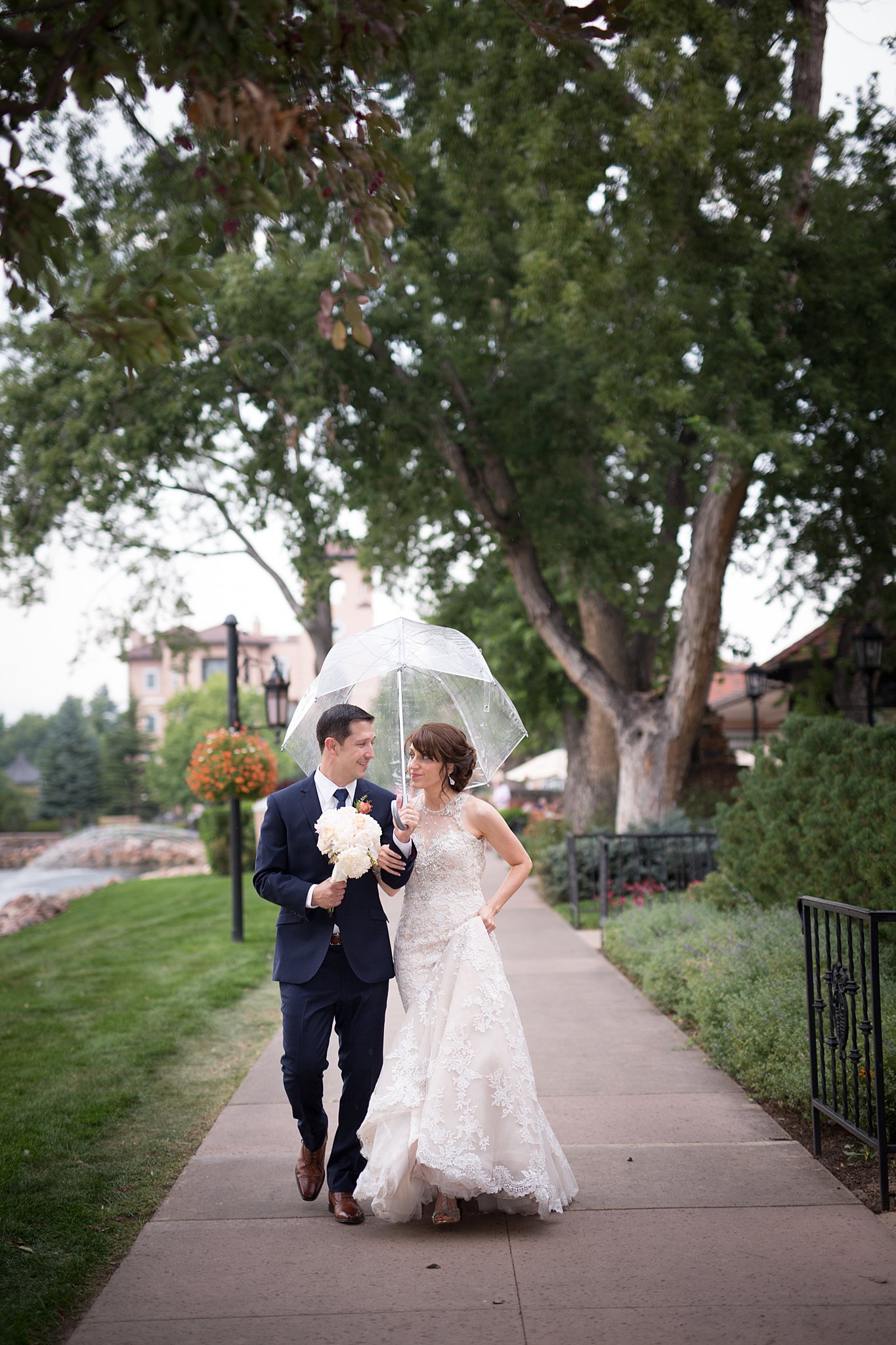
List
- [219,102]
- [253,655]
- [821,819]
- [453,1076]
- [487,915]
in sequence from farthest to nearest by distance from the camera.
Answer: [253,655] < [821,819] < [487,915] < [453,1076] < [219,102]

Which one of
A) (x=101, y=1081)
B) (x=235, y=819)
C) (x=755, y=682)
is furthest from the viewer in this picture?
(x=755, y=682)

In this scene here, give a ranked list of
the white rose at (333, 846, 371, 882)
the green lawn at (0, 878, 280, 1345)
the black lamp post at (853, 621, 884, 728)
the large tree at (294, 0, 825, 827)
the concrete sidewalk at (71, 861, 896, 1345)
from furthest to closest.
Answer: the black lamp post at (853, 621, 884, 728), the large tree at (294, 0, 825, 827), the white rose at (333, 846, 371, 882), the green lawn at (0, 878, 280, 1345), the concrete sidewalk at (71, 861, 896, 1345)

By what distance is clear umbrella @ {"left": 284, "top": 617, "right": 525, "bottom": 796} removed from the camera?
5293mm

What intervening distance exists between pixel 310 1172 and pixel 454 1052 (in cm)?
92

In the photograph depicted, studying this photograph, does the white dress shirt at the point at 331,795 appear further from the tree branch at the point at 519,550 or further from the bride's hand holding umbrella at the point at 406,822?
the tree branch at the point at 519,550

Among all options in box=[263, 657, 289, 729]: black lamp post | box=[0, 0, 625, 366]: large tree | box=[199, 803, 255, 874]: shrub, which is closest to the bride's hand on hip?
A: box=[0, 0, 625, 366]: large tree

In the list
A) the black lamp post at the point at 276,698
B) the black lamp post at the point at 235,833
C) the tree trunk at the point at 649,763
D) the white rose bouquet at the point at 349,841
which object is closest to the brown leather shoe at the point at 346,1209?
the white rose bouquet at the point at 349,841

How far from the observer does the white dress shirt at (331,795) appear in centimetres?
487

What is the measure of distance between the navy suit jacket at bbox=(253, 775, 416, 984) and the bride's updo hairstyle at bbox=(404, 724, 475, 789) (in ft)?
0.97

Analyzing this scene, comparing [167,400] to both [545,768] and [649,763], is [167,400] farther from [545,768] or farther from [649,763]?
[545,768]

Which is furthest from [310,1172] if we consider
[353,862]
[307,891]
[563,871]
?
[563,871]

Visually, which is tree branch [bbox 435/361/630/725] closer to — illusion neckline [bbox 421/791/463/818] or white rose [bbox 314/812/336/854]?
illusion neckline [bbox 421/791/463/818]

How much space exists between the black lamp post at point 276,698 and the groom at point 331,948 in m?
13.4

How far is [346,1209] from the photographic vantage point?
4.71 m
